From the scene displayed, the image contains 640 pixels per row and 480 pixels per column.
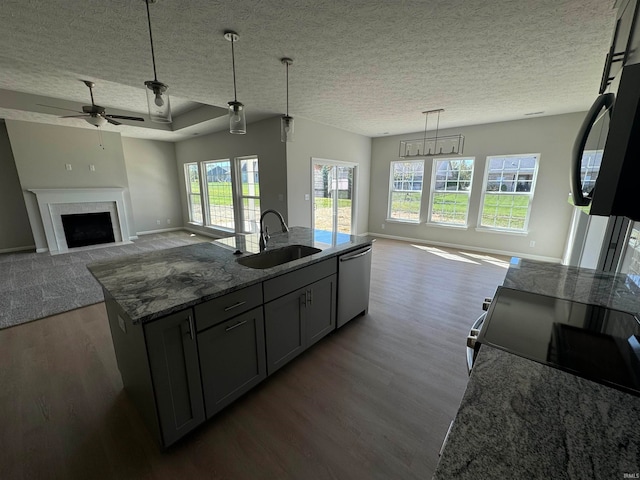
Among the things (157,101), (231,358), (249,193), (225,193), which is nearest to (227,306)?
(231,358)

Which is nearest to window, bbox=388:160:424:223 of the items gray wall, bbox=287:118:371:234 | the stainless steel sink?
gray wall, bbox=287:118:371:234

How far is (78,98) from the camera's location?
4.16 m

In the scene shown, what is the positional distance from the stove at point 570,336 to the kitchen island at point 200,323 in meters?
1.25

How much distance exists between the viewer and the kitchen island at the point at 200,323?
130 cm

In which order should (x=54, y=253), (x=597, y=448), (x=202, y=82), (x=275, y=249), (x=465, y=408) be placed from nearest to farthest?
(x=597, y=448) → (x=465, y=408) → (x=275, y=249) → (x=202, y=82) → (x=54, y=253)

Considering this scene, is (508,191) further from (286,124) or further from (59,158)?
(59,158)

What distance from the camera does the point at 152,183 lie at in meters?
7.17

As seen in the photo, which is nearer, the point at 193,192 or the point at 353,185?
the point at 353,185

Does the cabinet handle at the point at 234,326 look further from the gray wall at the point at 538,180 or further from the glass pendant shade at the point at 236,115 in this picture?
the gray wall at the point at 538,180

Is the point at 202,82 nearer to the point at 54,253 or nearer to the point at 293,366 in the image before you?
the point at 293,366

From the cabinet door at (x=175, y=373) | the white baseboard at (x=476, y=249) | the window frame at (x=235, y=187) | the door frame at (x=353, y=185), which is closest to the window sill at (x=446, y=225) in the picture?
the white baseboard at (x=476, y=249)

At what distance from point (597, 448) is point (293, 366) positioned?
6.20 ft

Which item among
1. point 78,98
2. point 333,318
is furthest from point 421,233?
point 78,98

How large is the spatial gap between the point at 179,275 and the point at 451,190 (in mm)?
5715
